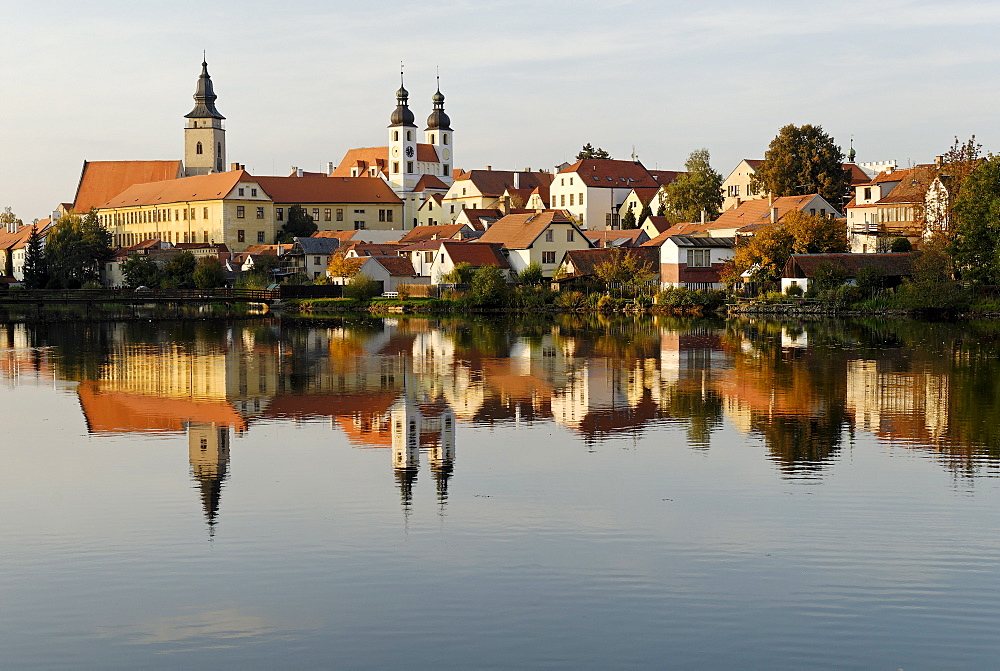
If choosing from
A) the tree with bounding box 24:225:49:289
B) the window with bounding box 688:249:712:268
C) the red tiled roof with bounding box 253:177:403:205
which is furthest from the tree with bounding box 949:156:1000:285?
the red tiled roof with bounding box 253:177:403:205

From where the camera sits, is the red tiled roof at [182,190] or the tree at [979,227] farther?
the red tiled roof at [182,190]

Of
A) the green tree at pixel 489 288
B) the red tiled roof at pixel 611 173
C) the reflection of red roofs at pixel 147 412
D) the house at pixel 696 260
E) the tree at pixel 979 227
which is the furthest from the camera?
the red tiled roof at pixel 611 173

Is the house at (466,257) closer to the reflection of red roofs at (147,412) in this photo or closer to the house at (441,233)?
the house at (441,233)

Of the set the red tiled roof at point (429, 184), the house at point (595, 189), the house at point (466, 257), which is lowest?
the house at point (466, 257)

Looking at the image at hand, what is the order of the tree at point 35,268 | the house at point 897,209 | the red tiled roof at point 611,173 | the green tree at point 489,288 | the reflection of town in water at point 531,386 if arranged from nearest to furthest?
the reflection of town in water at point 531,386, the house at point 897,209, the green tree at point 489,288, the tree at point 35,268, the red tiled roof at point 611,173

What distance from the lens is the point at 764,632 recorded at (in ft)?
28.9

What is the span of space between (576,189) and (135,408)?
241 feet

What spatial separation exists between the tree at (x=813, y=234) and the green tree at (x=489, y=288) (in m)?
15.2

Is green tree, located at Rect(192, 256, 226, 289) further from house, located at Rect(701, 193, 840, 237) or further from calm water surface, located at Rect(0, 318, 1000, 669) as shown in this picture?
calm water surface, located at Rect(0, 318, 1000, 669)

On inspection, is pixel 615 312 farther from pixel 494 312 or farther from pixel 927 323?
pixel 927 323

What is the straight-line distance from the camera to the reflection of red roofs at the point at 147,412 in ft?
64.0

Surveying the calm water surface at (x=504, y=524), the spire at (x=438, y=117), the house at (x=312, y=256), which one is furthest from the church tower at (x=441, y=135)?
the calm water surface at (x=504, y=524)

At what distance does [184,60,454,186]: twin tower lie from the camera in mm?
116000

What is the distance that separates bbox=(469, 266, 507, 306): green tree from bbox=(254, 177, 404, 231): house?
147 ft
